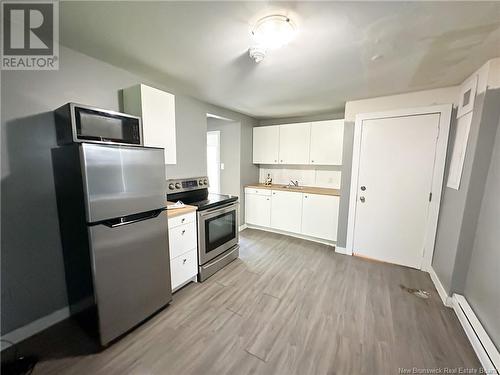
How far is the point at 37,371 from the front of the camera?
1320 mm

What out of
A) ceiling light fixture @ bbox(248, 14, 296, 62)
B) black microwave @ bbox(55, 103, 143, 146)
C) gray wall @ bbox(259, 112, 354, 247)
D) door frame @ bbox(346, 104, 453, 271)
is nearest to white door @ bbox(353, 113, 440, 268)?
door frame @ bbox(346, 104, 453, 271)

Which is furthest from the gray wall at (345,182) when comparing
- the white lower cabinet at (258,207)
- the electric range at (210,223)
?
the electric range at (210,223)

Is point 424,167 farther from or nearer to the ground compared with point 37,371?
farther from the ground

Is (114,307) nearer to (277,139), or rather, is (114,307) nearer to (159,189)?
(159,189)

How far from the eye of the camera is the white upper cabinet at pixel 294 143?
3.54 meters

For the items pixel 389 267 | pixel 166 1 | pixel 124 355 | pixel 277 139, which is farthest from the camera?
pixel 277 139

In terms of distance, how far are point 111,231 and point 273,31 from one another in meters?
1.76

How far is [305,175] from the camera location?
392cm

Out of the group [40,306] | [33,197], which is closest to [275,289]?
[40,306]

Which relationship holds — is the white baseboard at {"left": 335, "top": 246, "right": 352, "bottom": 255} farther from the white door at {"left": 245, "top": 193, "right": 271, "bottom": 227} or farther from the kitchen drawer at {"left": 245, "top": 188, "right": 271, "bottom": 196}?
the kitchen drawer at {"left": 245, "top": 188, "right": 271, "bottom": 196}

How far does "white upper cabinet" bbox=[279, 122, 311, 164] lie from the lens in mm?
3545

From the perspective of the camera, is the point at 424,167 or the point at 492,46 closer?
the point at 492,46

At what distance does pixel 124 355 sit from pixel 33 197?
139 cm

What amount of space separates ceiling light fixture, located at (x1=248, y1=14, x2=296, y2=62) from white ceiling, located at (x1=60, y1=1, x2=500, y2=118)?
0.15ft
